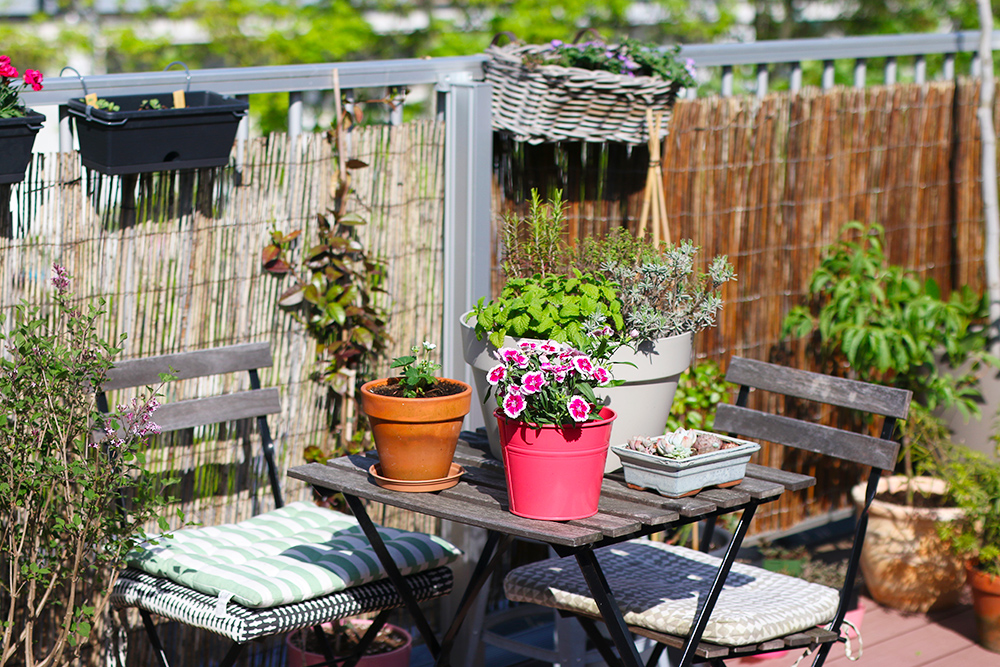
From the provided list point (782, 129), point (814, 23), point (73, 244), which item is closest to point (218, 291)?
point (73, 244)

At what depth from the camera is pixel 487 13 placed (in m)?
17.4

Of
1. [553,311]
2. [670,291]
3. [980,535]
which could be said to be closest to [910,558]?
[980,535]

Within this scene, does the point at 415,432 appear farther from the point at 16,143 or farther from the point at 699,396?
the point at 699,396

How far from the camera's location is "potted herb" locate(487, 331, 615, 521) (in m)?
2.03

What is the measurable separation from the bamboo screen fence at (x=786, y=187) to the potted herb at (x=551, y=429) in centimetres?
Result: 142

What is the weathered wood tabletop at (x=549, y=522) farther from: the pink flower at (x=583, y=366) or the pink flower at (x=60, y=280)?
the pink flower at (x=60, y=280)

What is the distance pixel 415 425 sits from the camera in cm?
219

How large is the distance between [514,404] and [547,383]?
0.22ft

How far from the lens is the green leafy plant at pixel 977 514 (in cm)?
338

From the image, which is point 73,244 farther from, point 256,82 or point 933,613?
point 933,613

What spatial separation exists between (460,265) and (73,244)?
1.07 metres

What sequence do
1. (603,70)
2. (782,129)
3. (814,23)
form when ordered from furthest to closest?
(814,23)
(782,129)
(603,70)

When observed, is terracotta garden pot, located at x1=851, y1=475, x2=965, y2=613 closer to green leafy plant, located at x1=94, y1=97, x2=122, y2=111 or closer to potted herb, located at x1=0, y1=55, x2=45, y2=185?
green leafy plant, located at x1=94, y1=97, x2=122, y2=111

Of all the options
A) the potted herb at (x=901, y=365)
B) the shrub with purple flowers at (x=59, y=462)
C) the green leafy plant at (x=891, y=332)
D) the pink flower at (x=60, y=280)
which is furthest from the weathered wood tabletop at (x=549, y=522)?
the green leafy plant at (x=891, y=332)
